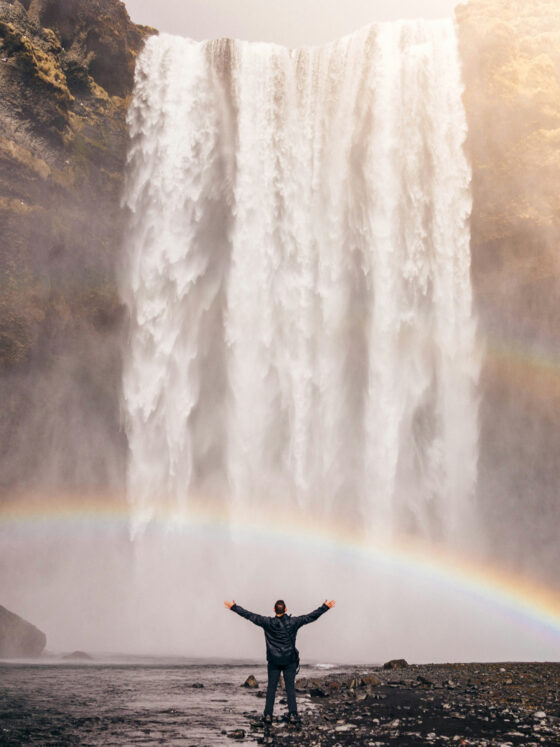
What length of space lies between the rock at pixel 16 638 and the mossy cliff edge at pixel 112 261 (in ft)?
24.8

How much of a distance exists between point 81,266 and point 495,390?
59.5 ft

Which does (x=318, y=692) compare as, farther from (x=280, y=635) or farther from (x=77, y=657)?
(x=77, y=657)

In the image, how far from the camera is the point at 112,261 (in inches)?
1117

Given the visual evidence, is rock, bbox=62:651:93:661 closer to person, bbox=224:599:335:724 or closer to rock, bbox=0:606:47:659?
rock, bbox=0:606:47:659

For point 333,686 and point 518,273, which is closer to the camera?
point 333,686

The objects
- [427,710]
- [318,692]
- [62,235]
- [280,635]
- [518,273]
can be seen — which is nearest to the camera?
[280,635]

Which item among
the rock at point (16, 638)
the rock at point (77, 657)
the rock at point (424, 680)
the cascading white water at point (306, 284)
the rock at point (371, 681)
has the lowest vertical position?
the rock at point (77, 657)

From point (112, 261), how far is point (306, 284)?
850cm

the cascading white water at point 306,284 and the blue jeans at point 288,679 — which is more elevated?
the cascading white water at point 306,284

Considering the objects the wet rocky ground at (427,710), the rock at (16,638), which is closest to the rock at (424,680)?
the wet rocky ground at (427,710)

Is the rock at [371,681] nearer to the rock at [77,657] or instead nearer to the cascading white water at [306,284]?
the rock at [77,657]

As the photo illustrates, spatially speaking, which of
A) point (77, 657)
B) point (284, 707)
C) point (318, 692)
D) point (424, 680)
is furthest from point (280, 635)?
point (77, 657)

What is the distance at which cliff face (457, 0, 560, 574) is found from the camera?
87.4 ft

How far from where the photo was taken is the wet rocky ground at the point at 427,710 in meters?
7.58
